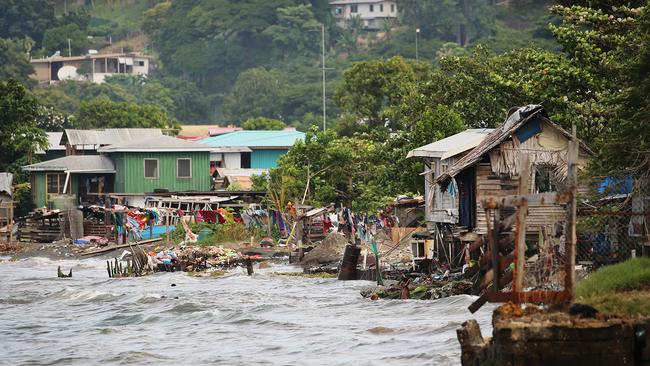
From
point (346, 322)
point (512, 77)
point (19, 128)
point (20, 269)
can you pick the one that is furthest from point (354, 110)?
point (346, 322)

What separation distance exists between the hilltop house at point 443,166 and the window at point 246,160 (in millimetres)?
31837

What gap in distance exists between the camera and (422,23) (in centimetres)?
15300

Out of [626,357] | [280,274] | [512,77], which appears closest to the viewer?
[626,357]

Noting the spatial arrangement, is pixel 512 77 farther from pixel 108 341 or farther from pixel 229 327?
pixel 108 341

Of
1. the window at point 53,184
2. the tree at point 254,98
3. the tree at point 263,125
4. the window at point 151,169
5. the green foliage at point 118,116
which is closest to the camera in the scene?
the window at point 151,169

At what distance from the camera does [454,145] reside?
40.2 meters

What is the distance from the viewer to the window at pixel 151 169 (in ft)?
212

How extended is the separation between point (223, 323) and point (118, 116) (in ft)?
184

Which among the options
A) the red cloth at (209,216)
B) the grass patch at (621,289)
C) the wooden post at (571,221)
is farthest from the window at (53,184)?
the wooden post at (571,221)

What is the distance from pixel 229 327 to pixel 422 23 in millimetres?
122964

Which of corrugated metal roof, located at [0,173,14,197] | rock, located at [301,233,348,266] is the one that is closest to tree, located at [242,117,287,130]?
corrugated metal roof, located at [0,173,14,197]

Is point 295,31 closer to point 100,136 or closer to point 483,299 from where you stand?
point 100,136

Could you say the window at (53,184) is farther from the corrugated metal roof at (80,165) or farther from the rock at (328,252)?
the rock at (328,252)

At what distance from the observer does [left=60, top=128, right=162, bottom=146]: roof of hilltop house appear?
7119 cm
